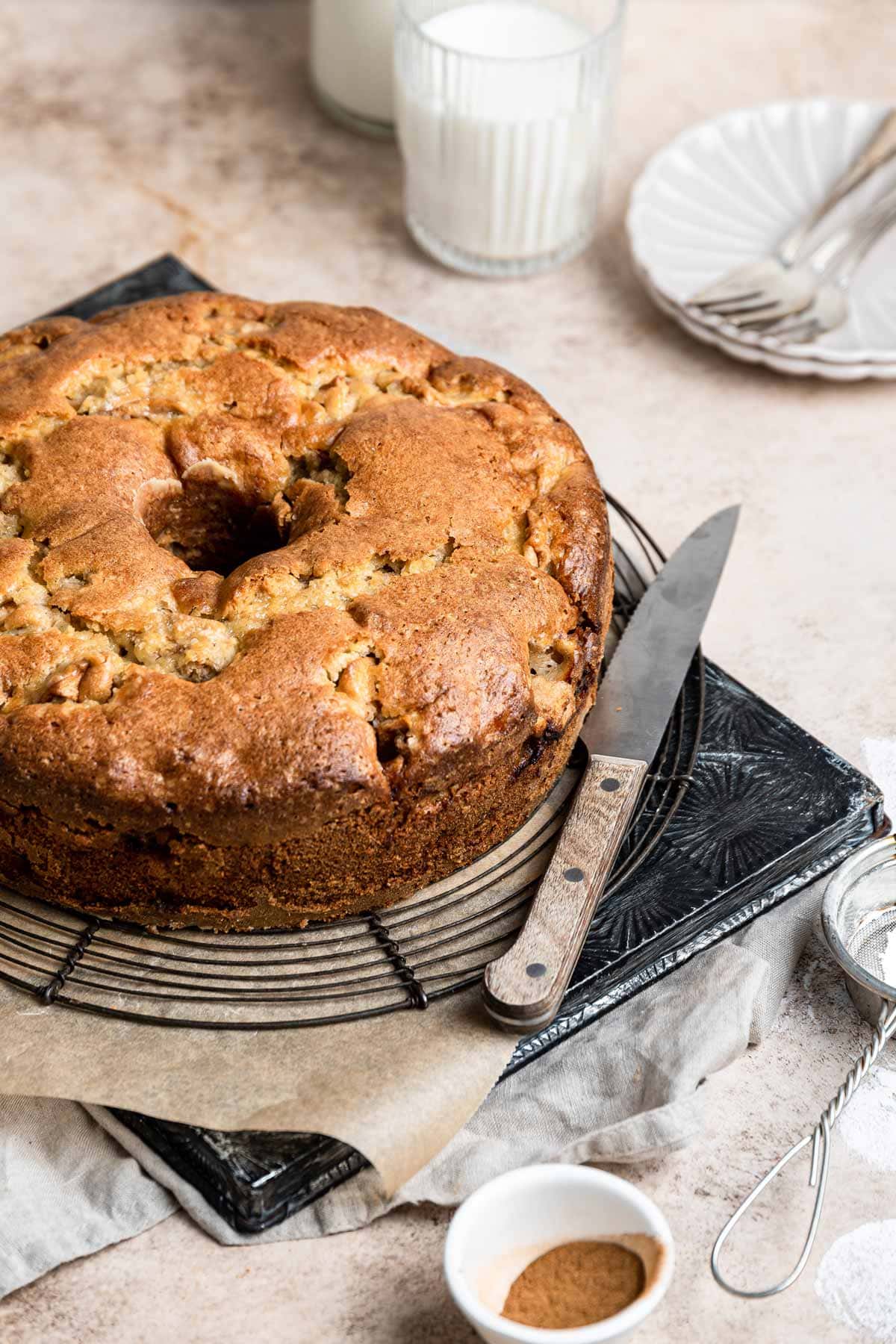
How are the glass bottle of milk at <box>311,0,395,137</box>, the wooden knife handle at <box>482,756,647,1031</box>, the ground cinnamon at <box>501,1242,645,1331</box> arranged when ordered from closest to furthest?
1. the ground cinnamon at <box>501,1242,645,1331</box>
2. the wooden knife handle at <box>482,756,647,1031</box>
3. the glass bottle of milk at <box>311,0,395,137</box>

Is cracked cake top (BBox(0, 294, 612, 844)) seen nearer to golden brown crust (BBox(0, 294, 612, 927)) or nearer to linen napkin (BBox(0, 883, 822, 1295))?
golden brown crust (BBox(0, 294, 612, 927))

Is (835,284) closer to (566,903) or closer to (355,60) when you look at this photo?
(355,60)

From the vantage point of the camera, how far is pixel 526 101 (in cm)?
340

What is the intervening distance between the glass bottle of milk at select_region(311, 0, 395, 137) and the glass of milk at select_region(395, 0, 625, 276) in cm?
37

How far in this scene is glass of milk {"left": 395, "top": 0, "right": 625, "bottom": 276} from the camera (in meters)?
3.38

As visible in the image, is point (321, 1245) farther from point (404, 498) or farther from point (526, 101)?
point (526, 101)

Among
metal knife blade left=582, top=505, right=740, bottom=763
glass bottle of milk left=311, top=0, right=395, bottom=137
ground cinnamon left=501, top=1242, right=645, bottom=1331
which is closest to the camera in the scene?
ground cinnamon left=501, top=1242, right=645, bottom=1331

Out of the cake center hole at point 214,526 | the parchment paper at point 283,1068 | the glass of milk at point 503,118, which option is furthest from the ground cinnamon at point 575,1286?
the glass of milk at point 503,118

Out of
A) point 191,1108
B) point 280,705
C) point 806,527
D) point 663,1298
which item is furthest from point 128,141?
point 663,1298

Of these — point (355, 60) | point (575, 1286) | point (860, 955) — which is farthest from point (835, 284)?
point (575, 1286)

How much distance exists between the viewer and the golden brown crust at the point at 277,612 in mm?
2057

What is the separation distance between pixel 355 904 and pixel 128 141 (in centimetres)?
278

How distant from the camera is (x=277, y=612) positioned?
2197mm

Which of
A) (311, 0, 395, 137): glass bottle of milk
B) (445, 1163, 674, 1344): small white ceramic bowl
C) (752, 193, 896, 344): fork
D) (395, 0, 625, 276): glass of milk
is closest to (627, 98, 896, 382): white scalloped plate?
(752, 193, 896, 344): fork
